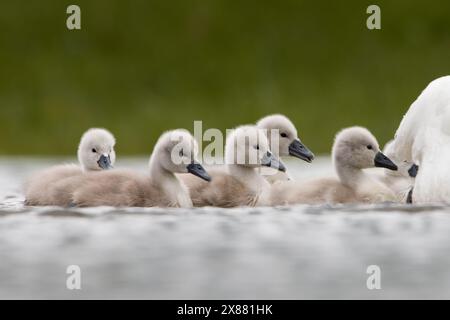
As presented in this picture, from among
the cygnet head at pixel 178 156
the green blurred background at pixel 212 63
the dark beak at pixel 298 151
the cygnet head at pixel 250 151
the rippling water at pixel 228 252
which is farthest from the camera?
the green blurred background at pixel 212 63

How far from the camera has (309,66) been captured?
36.1 m

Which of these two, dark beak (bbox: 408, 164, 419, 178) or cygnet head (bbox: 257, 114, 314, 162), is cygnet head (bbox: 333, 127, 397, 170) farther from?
cygnet head (bbox: 257, 114, 314, 162)

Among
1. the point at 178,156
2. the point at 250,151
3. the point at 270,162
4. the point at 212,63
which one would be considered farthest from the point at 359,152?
the point at 212,63

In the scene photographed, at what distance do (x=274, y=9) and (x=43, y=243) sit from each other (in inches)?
1167

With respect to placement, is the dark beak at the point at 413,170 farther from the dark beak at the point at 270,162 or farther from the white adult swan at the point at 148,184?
the white adult swan at the point at 148,184

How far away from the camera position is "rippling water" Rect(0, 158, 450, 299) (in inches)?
300

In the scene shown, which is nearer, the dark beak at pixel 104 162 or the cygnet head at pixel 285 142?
the dark beak at pixel 104 162

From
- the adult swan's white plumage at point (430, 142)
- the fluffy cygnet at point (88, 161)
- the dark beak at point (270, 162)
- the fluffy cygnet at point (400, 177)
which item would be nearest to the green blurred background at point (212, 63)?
the fluffy cygnet at point (400, 177)

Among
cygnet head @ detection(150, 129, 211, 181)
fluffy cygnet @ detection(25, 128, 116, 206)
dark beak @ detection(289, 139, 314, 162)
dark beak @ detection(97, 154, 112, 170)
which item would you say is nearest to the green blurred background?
dark beak @ detection(289, 139, 314, 162)

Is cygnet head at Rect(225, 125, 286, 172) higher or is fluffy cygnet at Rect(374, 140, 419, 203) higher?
cygnet head at Rect(225, 125, 286, 172)

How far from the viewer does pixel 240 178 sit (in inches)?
451

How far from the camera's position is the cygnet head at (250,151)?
450 inches

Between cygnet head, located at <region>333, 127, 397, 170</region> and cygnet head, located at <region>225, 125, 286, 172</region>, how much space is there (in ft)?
1.85

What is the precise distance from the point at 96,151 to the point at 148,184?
117cm
